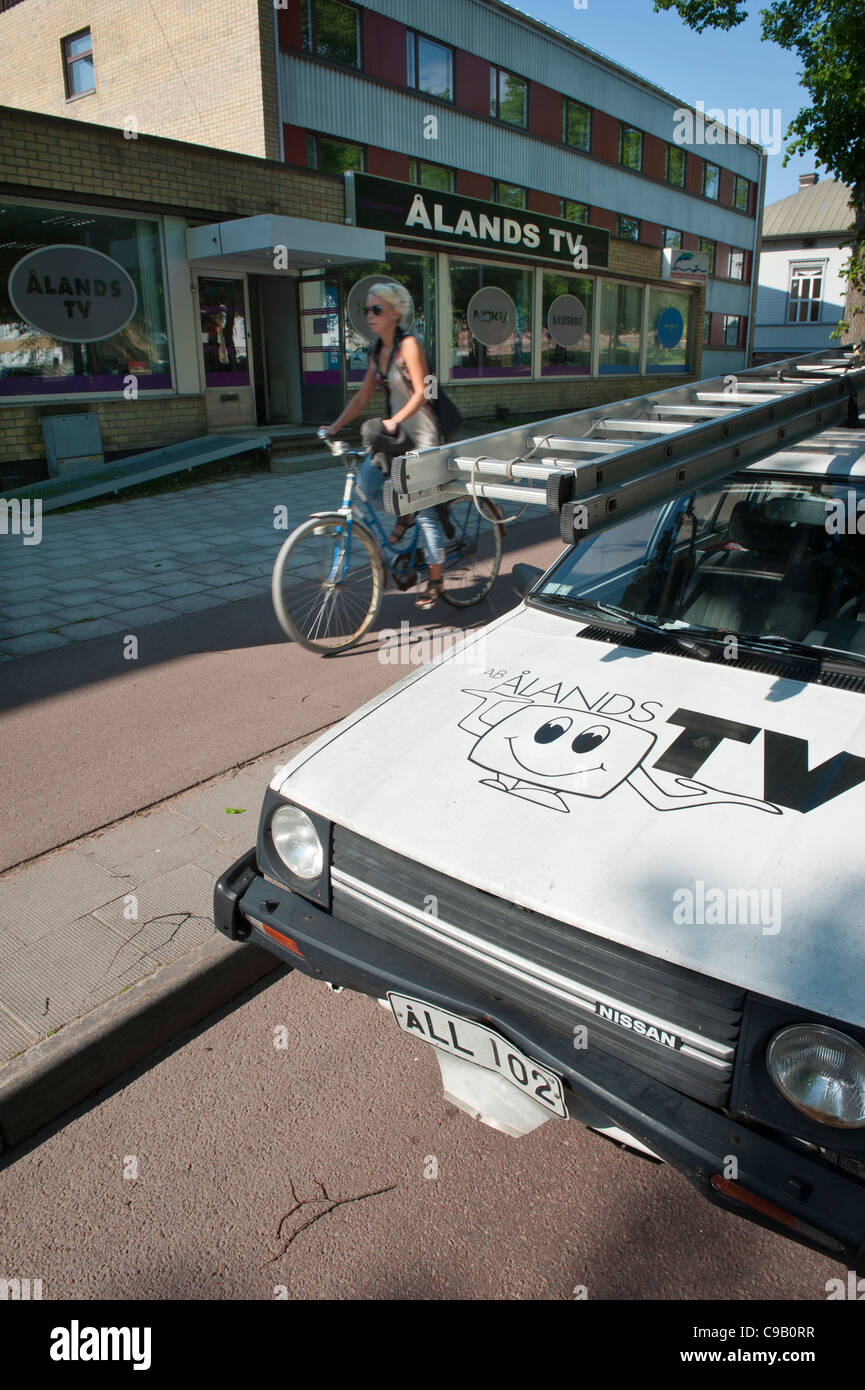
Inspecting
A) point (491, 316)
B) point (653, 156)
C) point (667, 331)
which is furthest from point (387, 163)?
point (653, 156)

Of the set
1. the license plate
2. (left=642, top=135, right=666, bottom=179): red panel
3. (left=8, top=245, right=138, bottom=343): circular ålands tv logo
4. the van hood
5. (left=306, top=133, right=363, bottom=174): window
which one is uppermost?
(left=642, top=135, right=666, bottom=179): red panel

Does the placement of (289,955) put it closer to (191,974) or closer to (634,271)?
(191,974)

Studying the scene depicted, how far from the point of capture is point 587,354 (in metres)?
25.1

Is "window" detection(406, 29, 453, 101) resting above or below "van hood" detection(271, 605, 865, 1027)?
above

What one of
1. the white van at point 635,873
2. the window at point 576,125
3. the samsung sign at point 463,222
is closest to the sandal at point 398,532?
the white van at point 635,873

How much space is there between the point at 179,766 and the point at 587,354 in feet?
76.8

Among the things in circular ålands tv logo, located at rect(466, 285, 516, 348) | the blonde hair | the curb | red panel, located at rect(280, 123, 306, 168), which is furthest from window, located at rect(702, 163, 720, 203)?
the curb

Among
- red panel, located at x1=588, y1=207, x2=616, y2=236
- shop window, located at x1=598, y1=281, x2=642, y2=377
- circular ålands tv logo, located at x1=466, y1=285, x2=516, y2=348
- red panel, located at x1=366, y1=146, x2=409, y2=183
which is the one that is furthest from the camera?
red panel, located at x1=588, y1=207, x2=616, y2=236

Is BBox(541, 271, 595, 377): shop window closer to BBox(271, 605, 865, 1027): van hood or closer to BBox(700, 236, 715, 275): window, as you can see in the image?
BBox(700, 236, 715, 275): window

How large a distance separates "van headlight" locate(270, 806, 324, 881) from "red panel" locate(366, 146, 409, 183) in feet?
72.3

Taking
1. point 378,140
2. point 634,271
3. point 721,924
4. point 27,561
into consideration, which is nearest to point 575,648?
point 721,924

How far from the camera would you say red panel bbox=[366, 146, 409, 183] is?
69.8ft

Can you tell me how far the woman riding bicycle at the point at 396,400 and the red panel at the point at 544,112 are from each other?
79.0 feet

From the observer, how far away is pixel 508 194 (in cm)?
2533
